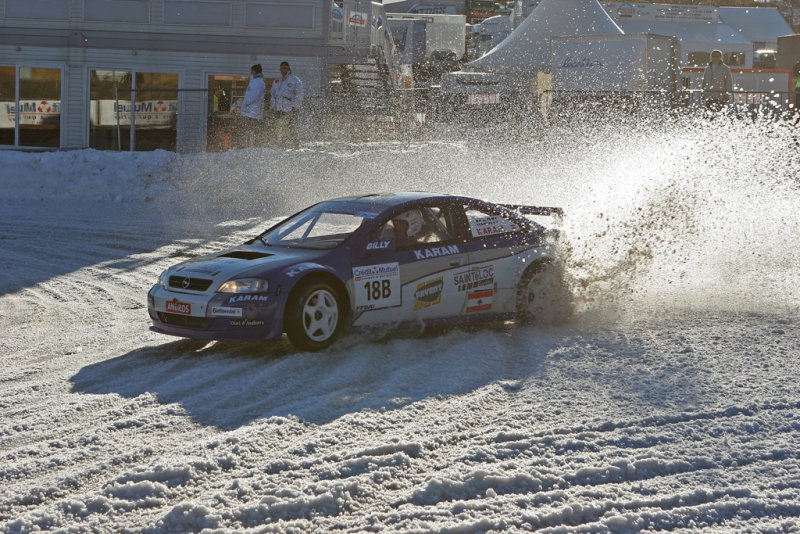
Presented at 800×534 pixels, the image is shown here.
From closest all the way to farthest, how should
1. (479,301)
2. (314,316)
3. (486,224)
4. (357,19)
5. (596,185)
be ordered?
1. (314,316)
2. (479,301)
3. (486,224)
4. (596,185)
5. (357,19)

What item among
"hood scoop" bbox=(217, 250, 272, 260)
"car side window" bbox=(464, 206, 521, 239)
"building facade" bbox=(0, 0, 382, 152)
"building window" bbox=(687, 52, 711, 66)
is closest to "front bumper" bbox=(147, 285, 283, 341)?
"hood scoop" bbox=(217, 250, 272, 260)

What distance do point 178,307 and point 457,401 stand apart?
247 centimetres

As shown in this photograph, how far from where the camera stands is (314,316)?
7.83 meters

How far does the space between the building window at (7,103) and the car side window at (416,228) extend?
61.0 feet

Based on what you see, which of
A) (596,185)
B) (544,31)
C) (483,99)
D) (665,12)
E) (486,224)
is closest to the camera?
(486,224)

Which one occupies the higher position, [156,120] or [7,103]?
[7,103]

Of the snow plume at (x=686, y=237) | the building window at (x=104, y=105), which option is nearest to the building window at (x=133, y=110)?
the building window at (x=104, y=105)

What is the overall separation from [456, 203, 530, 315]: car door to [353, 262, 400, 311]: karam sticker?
0.63 meters

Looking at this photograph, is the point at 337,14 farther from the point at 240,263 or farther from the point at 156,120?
the point at 240,263

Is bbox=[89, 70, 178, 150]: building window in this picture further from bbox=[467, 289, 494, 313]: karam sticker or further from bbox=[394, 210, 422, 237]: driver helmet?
bbox=[467, 289, 494, 313]: karam sticker

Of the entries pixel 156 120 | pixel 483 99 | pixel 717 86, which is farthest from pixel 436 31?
pixel 717 86

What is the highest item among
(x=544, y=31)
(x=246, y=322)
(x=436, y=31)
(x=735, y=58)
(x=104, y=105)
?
(x=436, y=31)

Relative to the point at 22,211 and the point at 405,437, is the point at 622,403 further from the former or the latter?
the point at 22,211

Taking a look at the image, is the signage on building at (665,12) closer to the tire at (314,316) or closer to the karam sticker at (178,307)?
the tire at (314,316)
